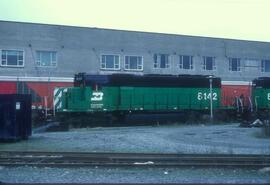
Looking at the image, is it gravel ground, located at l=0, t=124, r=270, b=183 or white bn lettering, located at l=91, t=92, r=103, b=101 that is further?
white bn lettering, located at l=91, t=92, r=103, b=101

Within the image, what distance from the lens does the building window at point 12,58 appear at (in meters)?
45.4

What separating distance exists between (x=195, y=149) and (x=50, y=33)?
32.1m

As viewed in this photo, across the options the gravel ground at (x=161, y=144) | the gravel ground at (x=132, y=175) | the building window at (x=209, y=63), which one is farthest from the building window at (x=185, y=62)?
the gravel ground at (x=132, y=175)

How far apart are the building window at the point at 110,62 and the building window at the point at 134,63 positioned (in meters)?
0.97

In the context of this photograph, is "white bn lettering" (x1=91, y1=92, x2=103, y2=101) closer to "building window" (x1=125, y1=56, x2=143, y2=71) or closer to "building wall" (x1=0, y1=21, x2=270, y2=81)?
"building wall" (x1=0, y1=21, x2=270, y2=81)

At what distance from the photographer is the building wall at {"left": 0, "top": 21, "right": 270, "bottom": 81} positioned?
46281 millimetres

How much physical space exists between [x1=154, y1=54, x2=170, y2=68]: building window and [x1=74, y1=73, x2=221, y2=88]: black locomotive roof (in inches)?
627

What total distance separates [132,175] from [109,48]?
39.0m

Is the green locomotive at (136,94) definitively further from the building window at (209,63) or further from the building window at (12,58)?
the building window at (209,63)

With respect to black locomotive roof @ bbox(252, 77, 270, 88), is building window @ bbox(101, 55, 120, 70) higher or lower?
higher

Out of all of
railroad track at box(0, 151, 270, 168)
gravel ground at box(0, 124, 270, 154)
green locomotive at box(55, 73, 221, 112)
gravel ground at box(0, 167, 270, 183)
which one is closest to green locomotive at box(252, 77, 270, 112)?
green locomotive at box(55, 73, 221, 112)

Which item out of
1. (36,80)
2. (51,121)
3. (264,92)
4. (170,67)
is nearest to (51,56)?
(36,80)

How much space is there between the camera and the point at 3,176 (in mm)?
11617

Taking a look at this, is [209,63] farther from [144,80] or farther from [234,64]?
[144,80]
